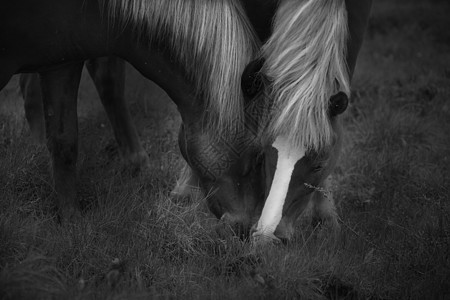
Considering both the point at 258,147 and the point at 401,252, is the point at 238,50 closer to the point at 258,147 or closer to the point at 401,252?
the point at 258,147

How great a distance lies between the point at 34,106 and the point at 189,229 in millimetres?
1936

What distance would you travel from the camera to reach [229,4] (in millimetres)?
3639

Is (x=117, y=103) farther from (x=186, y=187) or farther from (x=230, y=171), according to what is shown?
(x=230, y=171)

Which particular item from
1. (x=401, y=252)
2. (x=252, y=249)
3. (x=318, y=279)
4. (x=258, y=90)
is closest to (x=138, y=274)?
(x=252, y=249)

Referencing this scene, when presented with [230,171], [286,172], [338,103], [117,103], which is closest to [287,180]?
[286,172]

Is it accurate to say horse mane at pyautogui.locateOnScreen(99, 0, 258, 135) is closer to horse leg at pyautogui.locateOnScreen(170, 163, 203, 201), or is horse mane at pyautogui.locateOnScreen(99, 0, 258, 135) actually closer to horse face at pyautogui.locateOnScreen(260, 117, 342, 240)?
horse face at pyautogui.locateOnScreen(260, 117, 342, 240)

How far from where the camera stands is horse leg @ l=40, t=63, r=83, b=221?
12.5 ft

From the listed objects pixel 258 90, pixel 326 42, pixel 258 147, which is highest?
pixel 326 42

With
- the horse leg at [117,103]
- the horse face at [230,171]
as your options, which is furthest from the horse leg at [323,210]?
the horse leg at [117,103]

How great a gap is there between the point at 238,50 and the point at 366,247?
4.38 feet

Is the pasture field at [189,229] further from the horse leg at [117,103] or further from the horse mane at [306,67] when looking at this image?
the horse mane at [306,67]

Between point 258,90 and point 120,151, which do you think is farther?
point 120,151

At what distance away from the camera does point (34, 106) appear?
489 cm

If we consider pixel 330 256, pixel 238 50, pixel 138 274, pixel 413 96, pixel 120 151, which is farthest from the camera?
pixel 413 96
